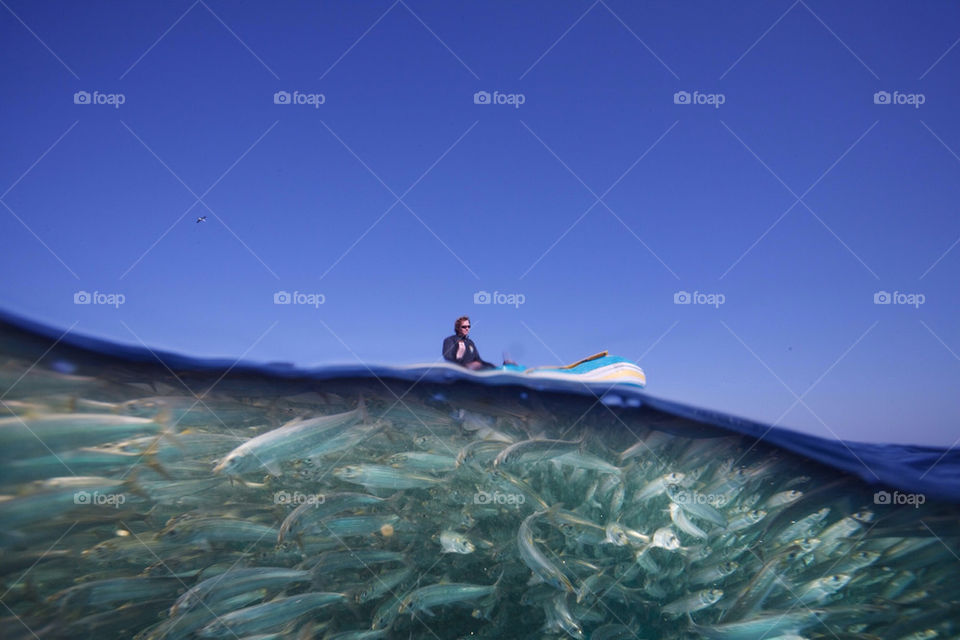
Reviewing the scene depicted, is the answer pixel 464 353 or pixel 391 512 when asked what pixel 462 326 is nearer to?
pixel 464 353

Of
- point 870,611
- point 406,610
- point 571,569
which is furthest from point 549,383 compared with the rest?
point 870,611

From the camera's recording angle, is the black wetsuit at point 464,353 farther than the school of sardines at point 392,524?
Yes

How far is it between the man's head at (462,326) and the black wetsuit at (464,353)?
0.09 m

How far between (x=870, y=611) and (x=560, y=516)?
9.01 feet

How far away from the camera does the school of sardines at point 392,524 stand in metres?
3.36

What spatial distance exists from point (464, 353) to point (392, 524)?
1.35m

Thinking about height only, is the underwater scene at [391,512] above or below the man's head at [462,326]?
below

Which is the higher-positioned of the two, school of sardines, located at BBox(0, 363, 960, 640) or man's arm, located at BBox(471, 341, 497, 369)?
man's arm, located at BBox(471, 341, 497, 369)

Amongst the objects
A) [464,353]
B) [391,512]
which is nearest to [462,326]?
[464,353]

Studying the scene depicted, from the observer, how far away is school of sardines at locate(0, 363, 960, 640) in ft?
11.0

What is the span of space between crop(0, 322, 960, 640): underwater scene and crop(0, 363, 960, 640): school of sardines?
0.01 metres

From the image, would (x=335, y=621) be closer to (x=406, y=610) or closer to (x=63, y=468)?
(x=406, y=610)

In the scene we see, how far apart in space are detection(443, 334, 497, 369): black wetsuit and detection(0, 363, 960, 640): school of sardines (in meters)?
0.21

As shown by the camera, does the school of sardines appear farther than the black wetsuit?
No
